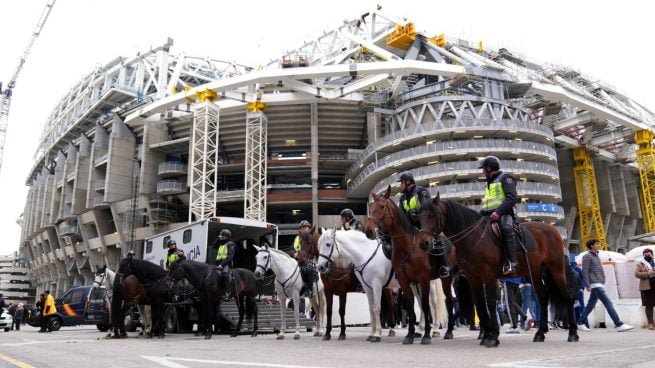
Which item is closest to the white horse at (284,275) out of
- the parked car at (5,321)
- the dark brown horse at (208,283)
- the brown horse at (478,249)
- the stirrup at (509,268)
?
the dark brown horse at (208,283)

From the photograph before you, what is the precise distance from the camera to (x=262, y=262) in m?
11.9

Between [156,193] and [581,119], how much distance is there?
56.5m

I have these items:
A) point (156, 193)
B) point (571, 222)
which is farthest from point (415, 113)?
point (156, 193)

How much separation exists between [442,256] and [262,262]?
4566 millimetres

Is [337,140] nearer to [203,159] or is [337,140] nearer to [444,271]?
[203,159]

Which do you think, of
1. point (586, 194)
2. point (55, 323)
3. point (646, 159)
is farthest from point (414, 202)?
point (646, 159)

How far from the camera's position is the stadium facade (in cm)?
5447

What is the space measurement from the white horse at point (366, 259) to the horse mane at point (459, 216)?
2773mm

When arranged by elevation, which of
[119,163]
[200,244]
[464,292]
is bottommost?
[464,292]

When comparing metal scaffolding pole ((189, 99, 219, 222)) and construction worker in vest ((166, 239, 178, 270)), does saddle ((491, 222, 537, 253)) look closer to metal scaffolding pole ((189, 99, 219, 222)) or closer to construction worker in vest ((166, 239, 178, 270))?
construction worker in vest ((166, 239, 178, 270))

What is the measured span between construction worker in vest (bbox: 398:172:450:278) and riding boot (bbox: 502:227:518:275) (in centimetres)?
130

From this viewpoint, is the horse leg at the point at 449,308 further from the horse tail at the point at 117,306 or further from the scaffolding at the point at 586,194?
the scaffolding at the point at 586,194

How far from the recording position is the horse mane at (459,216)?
810cm

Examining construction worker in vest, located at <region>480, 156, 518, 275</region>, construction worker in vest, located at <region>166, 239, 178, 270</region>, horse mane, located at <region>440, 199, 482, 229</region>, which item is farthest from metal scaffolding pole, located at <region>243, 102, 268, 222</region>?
horse mane, located at <region>440, 199, 482, 229</region>
